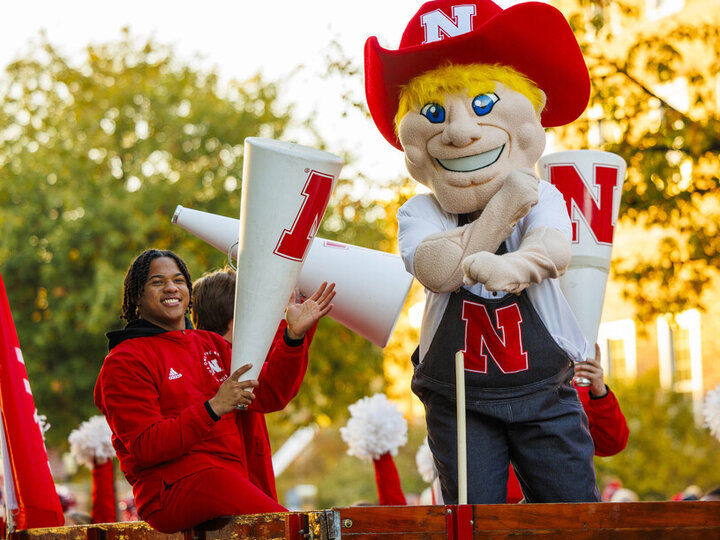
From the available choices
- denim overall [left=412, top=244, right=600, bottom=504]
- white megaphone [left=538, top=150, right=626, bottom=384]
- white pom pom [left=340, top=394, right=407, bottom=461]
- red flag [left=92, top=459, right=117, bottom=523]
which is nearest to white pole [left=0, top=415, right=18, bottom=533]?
red flag [left=92, top=459, right=117, bottom=523]

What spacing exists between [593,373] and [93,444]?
2.74 m

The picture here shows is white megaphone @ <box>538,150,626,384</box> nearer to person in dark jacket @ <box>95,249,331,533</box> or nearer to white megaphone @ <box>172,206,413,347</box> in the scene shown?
white megaphone @ <box>172,206,413,347</box>

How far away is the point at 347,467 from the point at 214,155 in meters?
11.1

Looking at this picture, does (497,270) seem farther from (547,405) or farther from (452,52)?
(452,52)

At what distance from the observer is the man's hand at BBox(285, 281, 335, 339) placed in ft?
11.4

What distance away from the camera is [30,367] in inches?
468

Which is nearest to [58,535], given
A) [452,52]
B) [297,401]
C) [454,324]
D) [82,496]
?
[454,324]

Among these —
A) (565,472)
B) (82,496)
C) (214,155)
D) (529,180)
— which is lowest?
(82,496)

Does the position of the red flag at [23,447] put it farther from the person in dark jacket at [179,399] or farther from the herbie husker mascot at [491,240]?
the herbie husker mascot at [491,240]

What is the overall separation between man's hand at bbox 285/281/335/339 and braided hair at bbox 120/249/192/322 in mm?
565

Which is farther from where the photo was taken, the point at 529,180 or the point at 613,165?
the point at 613,165

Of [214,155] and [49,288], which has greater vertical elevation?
[214,155]

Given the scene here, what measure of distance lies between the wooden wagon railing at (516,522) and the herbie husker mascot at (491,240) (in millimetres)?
559

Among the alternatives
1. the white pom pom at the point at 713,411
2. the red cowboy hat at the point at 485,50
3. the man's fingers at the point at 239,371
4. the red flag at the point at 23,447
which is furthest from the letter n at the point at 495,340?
the white pom pom at the point at 713,411
